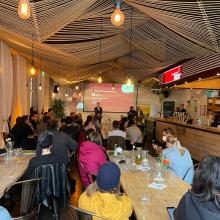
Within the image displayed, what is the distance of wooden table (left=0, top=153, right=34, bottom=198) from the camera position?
330cm

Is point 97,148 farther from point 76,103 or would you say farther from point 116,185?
point 76,103

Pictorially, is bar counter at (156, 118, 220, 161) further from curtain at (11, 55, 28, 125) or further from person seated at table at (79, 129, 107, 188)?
curtain at (11, 55, 28, 125)

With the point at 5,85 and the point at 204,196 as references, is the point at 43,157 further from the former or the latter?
the point at 5,85

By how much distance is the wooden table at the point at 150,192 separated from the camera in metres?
2.51

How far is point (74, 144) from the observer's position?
554 cm

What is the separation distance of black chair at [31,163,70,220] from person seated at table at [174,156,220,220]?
83.3 inches

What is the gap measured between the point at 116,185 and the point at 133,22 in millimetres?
4707

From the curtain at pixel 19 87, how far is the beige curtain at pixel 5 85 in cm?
140

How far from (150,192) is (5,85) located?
6677mm

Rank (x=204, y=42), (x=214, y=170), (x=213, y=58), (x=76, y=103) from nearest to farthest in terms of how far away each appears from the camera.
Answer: (x=214, y=170), (x=204, y=42), (x=213, y=58), (x=76, y=103)

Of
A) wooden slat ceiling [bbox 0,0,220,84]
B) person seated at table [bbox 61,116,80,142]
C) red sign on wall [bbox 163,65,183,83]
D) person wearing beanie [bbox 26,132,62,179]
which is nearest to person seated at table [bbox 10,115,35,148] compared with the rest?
person seated at table [bbox 61,116,80,142]

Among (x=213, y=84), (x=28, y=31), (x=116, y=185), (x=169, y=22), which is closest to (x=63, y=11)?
(x=28, y=31)

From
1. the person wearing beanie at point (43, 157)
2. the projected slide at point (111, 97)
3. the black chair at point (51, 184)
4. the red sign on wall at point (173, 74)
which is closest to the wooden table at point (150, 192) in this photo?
the black chair at point (51, 184)

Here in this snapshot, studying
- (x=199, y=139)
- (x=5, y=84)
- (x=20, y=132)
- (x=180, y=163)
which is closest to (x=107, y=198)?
(x=180, y=163)
